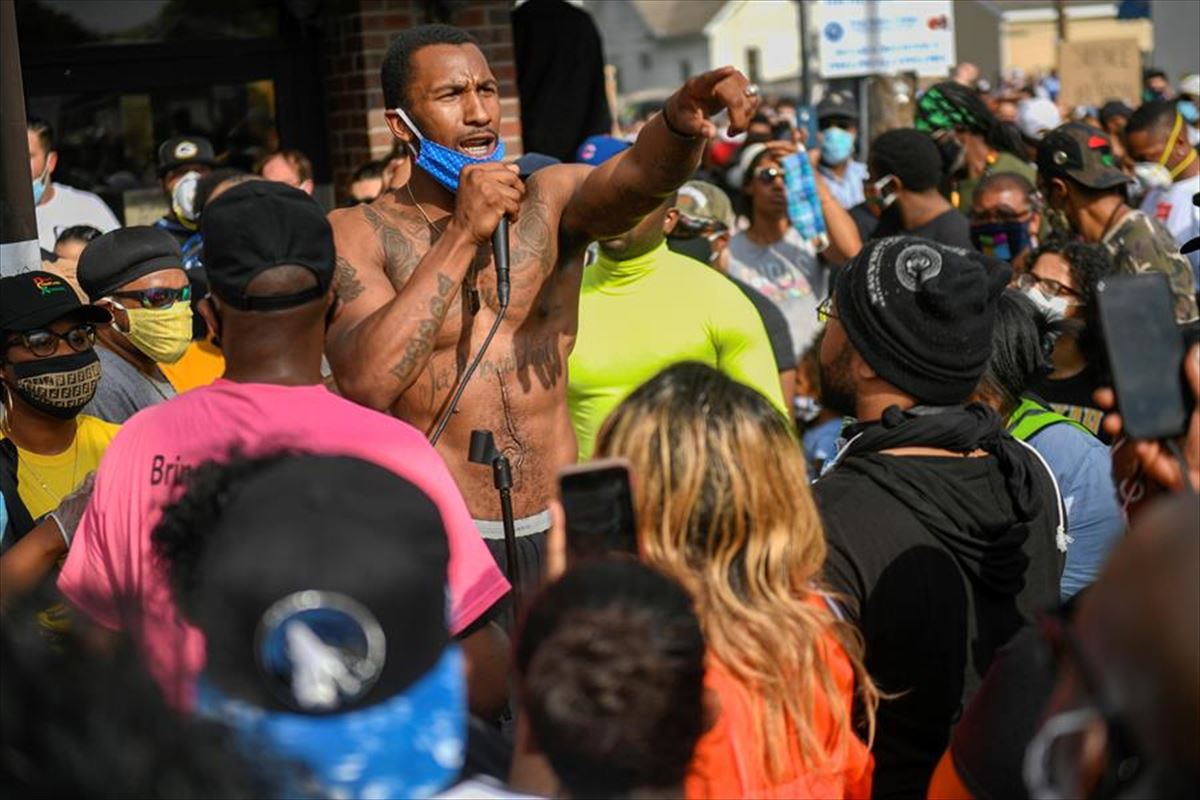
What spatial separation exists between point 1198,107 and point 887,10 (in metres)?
3.40

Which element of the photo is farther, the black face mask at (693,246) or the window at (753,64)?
the window at (753,64)

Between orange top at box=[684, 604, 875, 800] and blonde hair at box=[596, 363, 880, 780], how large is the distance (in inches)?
0.5

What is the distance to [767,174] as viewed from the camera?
8.27 m

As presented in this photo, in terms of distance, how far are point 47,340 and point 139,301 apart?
3.37 ft

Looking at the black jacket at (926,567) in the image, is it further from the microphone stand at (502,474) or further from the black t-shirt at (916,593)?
the microphone stand at (502,474)

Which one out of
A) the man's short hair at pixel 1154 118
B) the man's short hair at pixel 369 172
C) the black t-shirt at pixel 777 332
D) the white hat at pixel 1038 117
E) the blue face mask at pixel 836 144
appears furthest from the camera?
the white hat at pixel 1038 117

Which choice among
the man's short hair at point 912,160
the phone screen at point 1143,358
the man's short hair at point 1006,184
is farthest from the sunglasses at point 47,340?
the man's short hair at point 1006,184

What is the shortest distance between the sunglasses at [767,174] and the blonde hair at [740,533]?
18.0 feet

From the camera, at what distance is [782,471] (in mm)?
2773

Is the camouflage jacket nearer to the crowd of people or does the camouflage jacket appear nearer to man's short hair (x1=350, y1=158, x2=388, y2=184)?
the crowd of people

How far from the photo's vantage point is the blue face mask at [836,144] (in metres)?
10.8

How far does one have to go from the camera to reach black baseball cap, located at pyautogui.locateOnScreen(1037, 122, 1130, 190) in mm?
7191

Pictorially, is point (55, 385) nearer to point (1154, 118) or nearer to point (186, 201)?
point (186, 201)

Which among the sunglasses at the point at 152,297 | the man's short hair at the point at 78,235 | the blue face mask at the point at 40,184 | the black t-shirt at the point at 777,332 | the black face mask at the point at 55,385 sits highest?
the blue face mask at the point at 40,184
